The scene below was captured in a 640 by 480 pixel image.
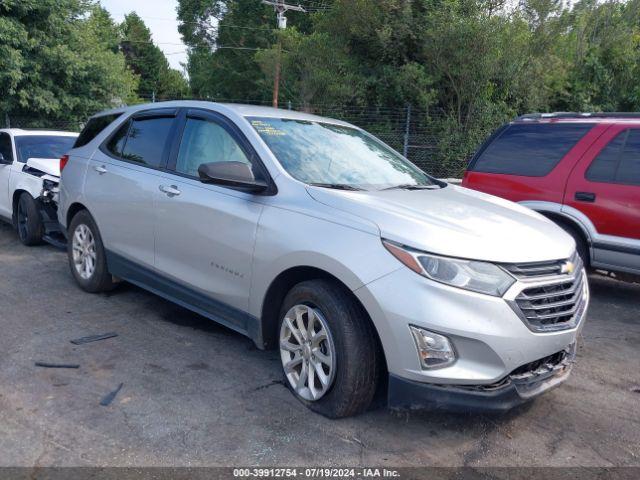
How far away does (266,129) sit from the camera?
420 centimetres

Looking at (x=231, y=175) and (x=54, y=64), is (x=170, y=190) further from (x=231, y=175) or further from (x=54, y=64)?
(x=54, y=64)

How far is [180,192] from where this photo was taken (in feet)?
14.3

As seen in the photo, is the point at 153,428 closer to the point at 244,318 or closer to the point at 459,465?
the point at 244,318

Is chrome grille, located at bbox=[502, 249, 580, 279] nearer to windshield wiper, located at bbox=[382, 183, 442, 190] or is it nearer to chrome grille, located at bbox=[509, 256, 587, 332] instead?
chrome grille, located at bbox=[509, 256, 587, 332]

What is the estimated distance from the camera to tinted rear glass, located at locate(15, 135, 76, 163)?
811 cm

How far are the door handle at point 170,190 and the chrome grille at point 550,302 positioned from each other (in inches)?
97.4

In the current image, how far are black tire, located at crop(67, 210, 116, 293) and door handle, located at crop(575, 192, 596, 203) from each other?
4503mm

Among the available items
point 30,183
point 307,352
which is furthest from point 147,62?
point 307,352

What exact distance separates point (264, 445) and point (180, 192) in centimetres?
199

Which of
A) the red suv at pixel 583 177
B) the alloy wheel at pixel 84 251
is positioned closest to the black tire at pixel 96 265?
the alloy wheel at pixel 84 251

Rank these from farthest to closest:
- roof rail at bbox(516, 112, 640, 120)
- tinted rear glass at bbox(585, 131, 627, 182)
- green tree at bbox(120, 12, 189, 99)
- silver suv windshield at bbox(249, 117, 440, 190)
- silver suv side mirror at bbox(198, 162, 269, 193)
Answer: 1. green tree at bbox(120, 12, 189, 99)
2. roof rail at bbox(516, 112, 640, 120)
3. tinted rear glass at bbox(585, 131, 627, 182)
4. silver suv windshield at bbox(249, 117, 440, 190)
5. silver suv side mirror at bbox(198, 162, 269, 193)

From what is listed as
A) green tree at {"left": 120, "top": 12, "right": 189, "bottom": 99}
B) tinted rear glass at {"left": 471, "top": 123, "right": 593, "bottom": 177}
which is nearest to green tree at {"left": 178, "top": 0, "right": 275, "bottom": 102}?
green tree at {"left": 120, "top": 12, "right": 189, "bottom": 99}

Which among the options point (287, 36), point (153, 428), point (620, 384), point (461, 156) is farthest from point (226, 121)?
point (287, 36)

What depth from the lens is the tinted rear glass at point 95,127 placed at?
5710 mm
